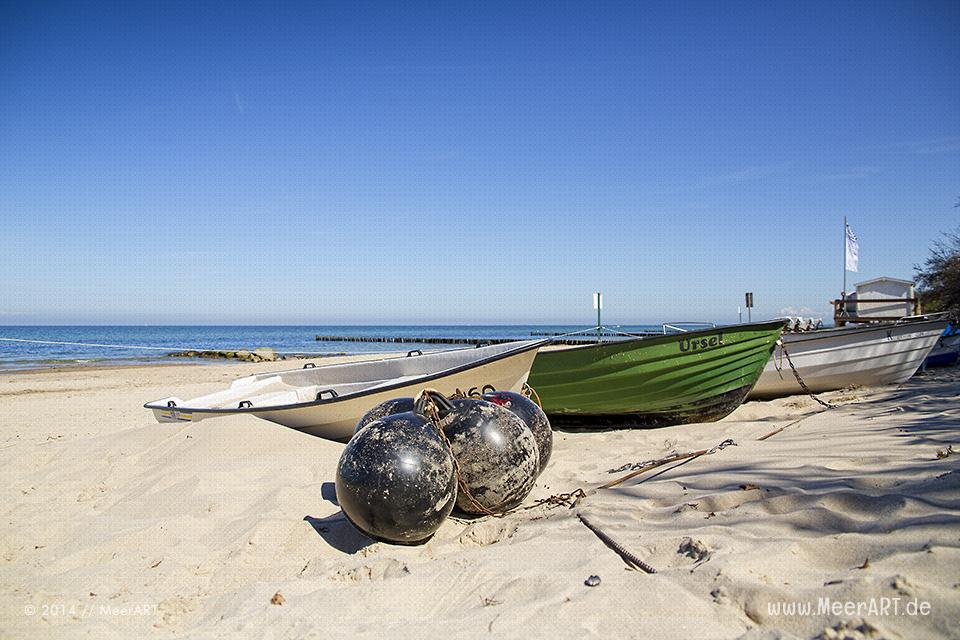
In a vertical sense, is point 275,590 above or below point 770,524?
below

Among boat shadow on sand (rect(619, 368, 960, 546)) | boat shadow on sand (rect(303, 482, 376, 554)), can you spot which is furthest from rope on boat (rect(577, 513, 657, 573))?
boat shadow on sand (rect(303, 482, 376, 554))

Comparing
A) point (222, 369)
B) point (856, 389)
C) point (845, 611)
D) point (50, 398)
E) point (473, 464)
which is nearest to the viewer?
point (845, 611)

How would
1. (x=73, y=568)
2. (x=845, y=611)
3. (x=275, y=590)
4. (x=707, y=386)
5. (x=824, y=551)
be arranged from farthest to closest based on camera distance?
(x=707, y=386), (x=73, y=568), (x=275, y=590), (x=824, y=551), (x=845, y=611)

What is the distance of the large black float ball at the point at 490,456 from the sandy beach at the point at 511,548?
21 cm

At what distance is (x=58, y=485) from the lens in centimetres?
577

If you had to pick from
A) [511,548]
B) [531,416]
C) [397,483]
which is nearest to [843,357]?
[531,416]

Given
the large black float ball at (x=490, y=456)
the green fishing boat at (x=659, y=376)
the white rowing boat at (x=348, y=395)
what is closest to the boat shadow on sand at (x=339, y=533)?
the large black float ball at (x=490, y=456)

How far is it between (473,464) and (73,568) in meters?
2.78

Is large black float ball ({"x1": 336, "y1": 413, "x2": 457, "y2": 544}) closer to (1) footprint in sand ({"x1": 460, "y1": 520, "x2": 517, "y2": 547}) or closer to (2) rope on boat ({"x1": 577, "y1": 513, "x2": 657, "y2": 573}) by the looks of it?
(1) footprint in sand ({"x1": 460, "y1": 520, "x2": 517, "y2": 547})

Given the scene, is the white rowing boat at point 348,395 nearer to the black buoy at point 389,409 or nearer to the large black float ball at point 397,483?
the black buoy at point 389,409

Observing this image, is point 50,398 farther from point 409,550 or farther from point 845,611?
point 845,611

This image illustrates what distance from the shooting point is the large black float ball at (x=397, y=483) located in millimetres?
3811

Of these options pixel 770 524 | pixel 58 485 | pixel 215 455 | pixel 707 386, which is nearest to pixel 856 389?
pixel 707 386

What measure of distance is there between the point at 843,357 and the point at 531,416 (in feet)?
27.2
